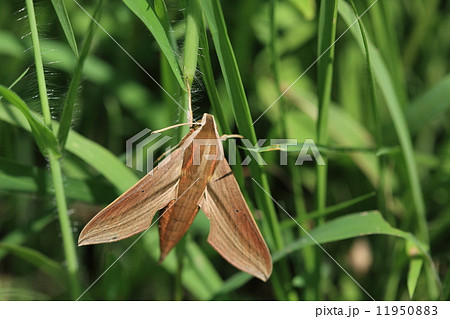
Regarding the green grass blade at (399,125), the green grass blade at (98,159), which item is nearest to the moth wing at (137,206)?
the green grass blade at (98,159)

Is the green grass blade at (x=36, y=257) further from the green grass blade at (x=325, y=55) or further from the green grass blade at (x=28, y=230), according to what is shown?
the green grass blade at (x=325, y=55)

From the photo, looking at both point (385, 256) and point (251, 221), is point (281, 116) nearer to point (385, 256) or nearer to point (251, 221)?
point (251, 221)

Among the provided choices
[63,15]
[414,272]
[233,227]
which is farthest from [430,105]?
[63,15]

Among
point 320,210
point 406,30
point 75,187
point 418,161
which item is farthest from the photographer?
point 406,30

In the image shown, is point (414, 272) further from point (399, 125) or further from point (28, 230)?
point (28, 230)

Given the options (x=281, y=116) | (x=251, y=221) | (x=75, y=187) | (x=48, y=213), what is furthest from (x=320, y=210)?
(x=48, y=213)

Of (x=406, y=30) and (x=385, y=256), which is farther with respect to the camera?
(x=406, y=30)
